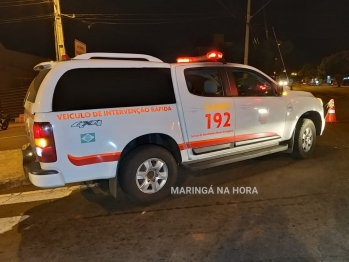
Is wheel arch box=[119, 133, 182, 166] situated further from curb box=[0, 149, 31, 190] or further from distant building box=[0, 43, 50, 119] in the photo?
distant building box=[0, 43, 50, 119]

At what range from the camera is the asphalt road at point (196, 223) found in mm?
3311

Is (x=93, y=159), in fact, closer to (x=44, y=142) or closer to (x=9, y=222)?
(x=44, y=142)

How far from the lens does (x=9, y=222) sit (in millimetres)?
4141

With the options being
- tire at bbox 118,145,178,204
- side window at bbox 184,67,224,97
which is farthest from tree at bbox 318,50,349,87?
tire at bbox 118,145,178,204

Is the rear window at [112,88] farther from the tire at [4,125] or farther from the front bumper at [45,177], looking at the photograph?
the tire at [4,125]

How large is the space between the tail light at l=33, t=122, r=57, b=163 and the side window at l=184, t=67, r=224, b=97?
2.03 meters

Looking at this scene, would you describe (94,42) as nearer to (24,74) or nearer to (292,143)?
(24,74)

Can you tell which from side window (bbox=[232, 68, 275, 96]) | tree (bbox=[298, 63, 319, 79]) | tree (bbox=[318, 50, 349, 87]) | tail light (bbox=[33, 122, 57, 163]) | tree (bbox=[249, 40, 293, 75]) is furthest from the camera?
tree (bbox=[298, 63, 319, 79])

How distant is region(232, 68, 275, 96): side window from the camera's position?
5.47 meters

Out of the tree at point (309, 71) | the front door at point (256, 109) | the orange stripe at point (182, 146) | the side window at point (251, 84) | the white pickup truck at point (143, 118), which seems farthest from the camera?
the tree at point (309, 71)

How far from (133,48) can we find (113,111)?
33.4 metres

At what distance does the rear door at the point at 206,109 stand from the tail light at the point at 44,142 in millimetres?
1807

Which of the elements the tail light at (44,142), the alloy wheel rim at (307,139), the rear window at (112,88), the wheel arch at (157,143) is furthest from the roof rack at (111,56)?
the alloy wheel rim at (307,139)

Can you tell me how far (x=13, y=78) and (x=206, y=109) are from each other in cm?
1996
